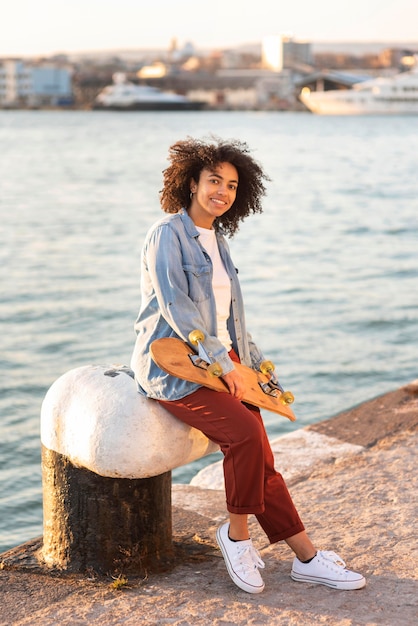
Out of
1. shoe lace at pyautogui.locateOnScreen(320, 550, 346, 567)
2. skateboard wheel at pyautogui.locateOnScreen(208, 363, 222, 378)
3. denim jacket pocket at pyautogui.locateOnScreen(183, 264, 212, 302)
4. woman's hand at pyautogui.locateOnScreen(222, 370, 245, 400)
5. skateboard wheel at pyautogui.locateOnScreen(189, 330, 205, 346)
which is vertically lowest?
shoe lace at pyautogui.locateOnScreen(320, 550, 346, 567)

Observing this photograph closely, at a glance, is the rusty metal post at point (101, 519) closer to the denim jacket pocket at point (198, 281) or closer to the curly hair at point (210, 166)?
the denim jacket pocket at point (198, 281)

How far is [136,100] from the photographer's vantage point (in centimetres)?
10656

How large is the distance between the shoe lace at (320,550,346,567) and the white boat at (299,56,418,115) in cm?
8733

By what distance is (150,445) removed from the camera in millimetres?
3174

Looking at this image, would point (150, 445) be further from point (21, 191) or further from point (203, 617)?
point (21, 191)

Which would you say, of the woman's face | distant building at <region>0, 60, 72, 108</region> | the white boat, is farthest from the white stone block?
distant building at <region>0, 60, 72, 108</region>

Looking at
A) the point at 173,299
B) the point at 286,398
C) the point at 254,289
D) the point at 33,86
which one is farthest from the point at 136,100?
the point at 173,299

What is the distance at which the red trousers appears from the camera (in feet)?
10.2

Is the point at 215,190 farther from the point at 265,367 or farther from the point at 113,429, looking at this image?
the point at 113,429

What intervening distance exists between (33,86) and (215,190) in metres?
128

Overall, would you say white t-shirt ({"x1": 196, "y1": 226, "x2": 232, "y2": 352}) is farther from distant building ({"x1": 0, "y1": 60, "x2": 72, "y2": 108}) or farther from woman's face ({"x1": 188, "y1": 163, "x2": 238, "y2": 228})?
distant building ({"x1": 0, "y1": 60, "x2": 72, "y2": 108})

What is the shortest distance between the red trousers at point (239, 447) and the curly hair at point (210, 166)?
68 centimetres

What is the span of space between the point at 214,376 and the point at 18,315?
28.1 feet

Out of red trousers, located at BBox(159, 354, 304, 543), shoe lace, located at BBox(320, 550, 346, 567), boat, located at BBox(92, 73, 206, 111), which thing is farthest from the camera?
boat, located at BBox(92, 73, 206, 111)
